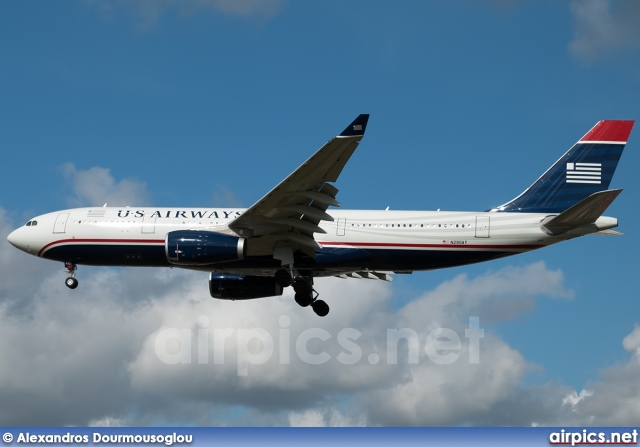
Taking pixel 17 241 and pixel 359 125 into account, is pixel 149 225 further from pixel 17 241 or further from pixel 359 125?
pixel 359 125

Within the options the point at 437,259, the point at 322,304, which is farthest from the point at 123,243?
the point at 437,259

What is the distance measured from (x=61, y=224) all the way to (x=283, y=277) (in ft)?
35.3

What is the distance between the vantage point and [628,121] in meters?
48.1

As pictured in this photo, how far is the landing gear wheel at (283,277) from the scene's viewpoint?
44844 mm

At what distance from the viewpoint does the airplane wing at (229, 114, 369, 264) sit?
123ft

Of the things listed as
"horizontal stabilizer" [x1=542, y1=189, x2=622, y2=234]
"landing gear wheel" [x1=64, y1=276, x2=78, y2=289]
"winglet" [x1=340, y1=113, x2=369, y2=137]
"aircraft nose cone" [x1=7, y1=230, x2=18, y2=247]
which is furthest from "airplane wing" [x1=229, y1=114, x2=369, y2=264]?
"aircraft nose cone" [x1=7, y1=230, x2=18, y2=247]

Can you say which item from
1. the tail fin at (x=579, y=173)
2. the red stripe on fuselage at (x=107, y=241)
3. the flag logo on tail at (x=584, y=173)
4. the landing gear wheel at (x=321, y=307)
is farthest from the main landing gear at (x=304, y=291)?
the flag logo on tail at (x=584, y=173)

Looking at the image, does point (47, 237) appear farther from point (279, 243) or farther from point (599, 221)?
point (599, 221)

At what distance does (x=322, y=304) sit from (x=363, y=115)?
1365 cm

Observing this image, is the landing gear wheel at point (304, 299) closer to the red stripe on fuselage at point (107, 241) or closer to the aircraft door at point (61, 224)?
the red stripe on fuselage at point (107, 241)

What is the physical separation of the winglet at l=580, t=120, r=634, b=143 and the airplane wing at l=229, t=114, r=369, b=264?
14365mm

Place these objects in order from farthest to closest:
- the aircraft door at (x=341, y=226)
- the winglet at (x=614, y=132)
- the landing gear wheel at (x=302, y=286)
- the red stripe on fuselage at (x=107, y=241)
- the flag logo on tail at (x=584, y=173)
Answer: the winglet at (x=614, y=132)
the flag logo on tail at (x=584, y=173)
the landing gear wheel at (x=302, y=286)
the aircraft door at (x=341, y=226)
the red stripe on fuselage at (x=107, y=241)

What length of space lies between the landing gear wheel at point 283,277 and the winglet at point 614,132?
15.6 m

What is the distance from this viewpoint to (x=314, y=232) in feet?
144
